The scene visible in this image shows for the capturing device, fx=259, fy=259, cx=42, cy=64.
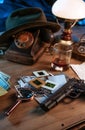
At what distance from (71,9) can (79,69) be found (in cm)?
27

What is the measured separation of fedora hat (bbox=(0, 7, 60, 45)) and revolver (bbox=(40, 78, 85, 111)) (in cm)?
34

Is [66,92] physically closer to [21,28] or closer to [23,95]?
[23,95]

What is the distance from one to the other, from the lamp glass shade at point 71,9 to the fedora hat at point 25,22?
0.33ft

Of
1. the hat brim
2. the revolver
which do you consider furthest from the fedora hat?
the revolver

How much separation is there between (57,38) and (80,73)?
296 mm

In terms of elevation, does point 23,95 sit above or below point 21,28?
below

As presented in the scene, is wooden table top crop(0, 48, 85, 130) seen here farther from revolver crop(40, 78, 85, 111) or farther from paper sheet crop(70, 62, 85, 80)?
paper sheet crop(70, 62, 85, 80)

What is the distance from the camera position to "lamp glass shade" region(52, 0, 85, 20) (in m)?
1.16

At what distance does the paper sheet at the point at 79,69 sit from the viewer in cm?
113

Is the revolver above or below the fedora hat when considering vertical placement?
below

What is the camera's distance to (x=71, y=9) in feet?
3.81

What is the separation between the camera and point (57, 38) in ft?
4.48

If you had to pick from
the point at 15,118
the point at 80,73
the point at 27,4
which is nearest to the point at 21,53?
the point at 80,73

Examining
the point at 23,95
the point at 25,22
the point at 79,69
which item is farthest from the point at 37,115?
the point at 25,22
